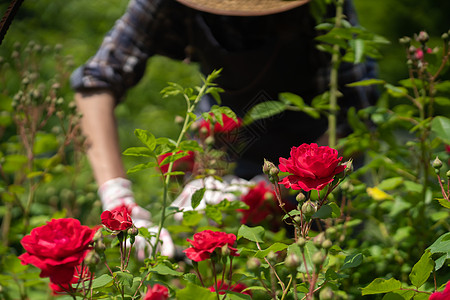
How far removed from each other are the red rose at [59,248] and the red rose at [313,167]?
266 millimetres

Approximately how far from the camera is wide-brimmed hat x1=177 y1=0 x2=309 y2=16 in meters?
1.02

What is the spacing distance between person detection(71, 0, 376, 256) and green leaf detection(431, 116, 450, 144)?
2.06 feet

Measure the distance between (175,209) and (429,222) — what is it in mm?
599

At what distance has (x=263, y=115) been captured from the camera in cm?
107

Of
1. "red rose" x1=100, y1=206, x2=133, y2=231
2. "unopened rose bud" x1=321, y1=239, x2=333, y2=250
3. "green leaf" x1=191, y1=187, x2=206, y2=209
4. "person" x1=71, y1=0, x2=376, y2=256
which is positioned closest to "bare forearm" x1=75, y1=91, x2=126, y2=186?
"person" x1=71, y1=0, x2=376, y2=256

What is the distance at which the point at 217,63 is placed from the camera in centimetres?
162

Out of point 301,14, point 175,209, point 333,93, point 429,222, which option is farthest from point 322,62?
point 175,209

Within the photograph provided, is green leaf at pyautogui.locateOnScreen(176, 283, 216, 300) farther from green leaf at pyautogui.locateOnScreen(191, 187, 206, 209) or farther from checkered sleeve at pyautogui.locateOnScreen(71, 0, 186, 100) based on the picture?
checkered sleeve at pyautogui.locateOnScreen(71, 0, 186, 100)

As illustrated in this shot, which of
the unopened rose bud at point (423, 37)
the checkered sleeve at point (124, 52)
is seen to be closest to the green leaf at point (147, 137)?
the unopened rose bud at point (423, 37)

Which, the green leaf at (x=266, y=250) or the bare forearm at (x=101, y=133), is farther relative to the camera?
the bare forearm at (x=101, y=133)

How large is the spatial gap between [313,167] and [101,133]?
109 cm

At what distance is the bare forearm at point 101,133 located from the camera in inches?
59.3

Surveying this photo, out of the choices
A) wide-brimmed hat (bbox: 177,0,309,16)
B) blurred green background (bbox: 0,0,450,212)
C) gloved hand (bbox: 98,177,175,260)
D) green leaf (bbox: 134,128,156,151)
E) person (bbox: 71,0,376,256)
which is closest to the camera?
green leaf (bbox: 134,128,156,151)

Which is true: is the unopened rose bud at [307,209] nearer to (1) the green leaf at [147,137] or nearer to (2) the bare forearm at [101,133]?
(1) the green leaf at [147,137]
